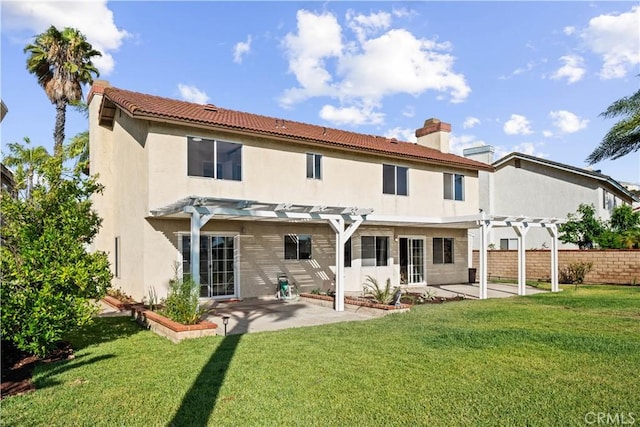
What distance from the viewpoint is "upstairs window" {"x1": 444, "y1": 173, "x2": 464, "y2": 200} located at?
2084 cm

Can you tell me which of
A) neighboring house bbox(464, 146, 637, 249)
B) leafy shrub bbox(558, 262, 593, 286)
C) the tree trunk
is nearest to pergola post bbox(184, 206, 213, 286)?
the tree trunk

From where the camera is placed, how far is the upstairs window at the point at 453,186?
68.4ft

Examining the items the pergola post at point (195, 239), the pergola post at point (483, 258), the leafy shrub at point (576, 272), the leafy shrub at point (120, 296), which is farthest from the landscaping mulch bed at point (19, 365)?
the leafy shrub at point (576, 272)

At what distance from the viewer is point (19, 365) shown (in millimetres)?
7637

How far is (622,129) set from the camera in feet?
49.6

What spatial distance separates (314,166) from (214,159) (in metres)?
4.00

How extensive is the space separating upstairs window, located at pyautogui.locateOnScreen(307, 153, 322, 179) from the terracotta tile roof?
26.4 inches

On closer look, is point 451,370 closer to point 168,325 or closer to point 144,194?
point 168,325

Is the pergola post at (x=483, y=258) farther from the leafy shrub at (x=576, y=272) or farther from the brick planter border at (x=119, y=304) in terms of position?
the brick planter border at (x=119, y=304)

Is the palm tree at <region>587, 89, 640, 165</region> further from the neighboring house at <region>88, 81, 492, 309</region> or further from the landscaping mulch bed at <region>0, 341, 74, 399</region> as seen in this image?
the landscaping mulch bed at <region>0, 341, 74, 399</region>

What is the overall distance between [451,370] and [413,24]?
1356cm

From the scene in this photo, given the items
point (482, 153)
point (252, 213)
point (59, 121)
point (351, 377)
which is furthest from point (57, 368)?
point (482, 153)

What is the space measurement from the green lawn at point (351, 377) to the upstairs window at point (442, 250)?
36.4 feet

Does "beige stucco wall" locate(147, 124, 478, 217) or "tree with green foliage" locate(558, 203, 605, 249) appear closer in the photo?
"beige stucco wall" locate(147, 124, 478, 217)
